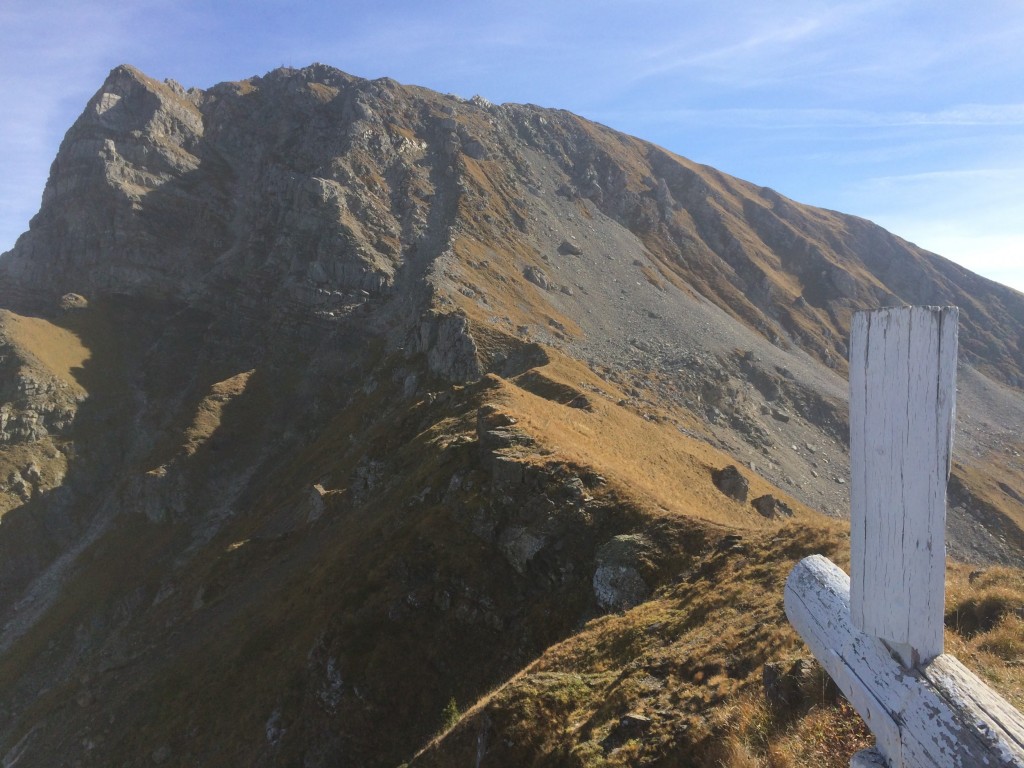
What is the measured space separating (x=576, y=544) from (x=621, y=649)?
7.71m

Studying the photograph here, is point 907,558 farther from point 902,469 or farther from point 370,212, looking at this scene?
point 370,212

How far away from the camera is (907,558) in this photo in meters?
2.97

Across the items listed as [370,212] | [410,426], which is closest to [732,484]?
[410,426]

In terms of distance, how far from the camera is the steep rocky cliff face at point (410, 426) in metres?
19.6

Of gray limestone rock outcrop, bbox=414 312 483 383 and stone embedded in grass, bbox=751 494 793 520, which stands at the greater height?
gray limestone rock outcrop, bbox=414 312 483 383

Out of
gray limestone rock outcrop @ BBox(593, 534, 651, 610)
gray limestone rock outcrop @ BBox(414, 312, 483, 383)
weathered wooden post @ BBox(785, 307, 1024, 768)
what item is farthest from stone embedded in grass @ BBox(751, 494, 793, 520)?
weathered wooden post @ BBox(785, 307, 1024, 768)

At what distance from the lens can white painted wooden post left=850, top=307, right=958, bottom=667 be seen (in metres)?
2.75

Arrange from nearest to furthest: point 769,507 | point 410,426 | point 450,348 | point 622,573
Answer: point 622,573, point 769,507, point 410,426, point 450,348

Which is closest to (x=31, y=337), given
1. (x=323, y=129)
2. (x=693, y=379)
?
(x=323, y=129)

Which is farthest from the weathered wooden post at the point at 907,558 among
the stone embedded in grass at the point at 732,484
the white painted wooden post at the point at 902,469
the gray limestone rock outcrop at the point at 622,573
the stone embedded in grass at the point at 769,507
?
the stone embedded in grass at the point at 769,507

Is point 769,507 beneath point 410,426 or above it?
beneath

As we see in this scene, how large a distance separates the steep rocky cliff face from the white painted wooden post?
4.10 metres

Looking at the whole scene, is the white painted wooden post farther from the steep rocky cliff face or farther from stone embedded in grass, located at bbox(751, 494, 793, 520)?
stone embedded in grass, located at bbox(751, 494, 793, 520)

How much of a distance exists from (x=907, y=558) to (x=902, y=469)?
48 centimetres
